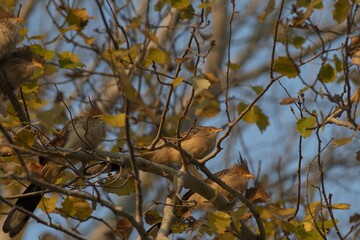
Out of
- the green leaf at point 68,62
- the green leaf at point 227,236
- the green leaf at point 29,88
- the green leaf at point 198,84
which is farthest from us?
the green leaf at point 29,88

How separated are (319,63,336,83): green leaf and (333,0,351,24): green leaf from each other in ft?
0.91

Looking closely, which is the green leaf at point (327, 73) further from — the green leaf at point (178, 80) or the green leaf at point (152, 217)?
the green leaf at point (152, 217)

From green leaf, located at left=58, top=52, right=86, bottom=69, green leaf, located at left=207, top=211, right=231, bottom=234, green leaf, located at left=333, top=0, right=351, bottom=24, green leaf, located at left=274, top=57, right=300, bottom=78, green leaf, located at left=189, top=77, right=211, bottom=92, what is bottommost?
green leaf, located at left=207, top=211, right=231, bottom=234

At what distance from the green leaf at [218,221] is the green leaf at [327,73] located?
0.93 m

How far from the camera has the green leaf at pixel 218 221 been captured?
3.61 metres

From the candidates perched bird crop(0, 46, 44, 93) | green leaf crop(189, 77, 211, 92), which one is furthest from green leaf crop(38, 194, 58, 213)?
green leaf crop(189, 77, 211, 92)

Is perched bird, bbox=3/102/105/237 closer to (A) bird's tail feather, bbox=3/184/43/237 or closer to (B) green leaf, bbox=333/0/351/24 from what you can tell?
(A) bird's tail feather, bbox=3/184/43/237

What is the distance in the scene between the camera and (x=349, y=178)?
9352 millimetres

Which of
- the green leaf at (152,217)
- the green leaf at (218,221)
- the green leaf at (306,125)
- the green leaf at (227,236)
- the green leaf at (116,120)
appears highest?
the green leaf at (306,125)

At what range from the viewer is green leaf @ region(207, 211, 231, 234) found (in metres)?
3.61

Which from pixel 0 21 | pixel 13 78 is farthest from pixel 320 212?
pixel 0 21

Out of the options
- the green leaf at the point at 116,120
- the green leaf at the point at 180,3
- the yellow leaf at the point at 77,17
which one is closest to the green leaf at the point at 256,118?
the green leaf at the point at 180,3

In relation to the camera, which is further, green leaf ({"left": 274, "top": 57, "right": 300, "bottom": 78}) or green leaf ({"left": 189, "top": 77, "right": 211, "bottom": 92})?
green leaf ({"left": 274, "top": 57, "right": 300, "bottom": 78})

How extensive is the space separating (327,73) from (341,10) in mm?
368
